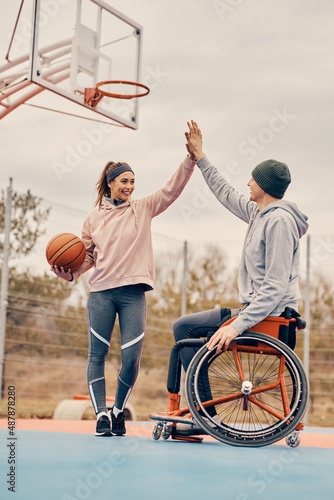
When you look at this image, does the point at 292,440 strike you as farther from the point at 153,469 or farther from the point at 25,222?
the point at 25,222

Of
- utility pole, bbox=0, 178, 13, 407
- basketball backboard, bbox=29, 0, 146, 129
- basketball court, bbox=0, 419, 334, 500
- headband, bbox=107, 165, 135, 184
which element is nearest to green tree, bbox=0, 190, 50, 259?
utility pole, bbox=0, 178, 13, 407

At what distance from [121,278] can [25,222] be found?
4.14m

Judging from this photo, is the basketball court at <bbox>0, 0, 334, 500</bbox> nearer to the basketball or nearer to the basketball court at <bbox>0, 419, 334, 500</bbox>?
the basketball court at <bbox>0, 419, 334, 500</bbox>

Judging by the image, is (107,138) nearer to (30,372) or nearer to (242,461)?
(30,372)

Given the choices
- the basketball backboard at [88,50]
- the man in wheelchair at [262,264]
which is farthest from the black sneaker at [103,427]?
the basketball backboard at [88,50]

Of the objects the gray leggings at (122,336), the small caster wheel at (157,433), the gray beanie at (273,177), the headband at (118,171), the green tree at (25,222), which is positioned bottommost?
the small caster wheel at (157,433)

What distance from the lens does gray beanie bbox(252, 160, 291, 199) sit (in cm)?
282

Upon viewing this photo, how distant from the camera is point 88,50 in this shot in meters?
6.11

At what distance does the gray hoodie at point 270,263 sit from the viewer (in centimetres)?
254

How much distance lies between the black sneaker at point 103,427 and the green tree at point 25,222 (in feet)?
13.1

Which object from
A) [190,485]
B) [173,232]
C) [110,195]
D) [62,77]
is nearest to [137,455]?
[190,485]

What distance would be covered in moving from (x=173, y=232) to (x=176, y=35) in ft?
11.6

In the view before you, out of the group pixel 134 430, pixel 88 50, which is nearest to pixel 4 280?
pixel 88 50

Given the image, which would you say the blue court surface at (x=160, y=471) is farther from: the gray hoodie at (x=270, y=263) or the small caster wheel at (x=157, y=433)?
the gray hoodie at (x=270, y=263)
